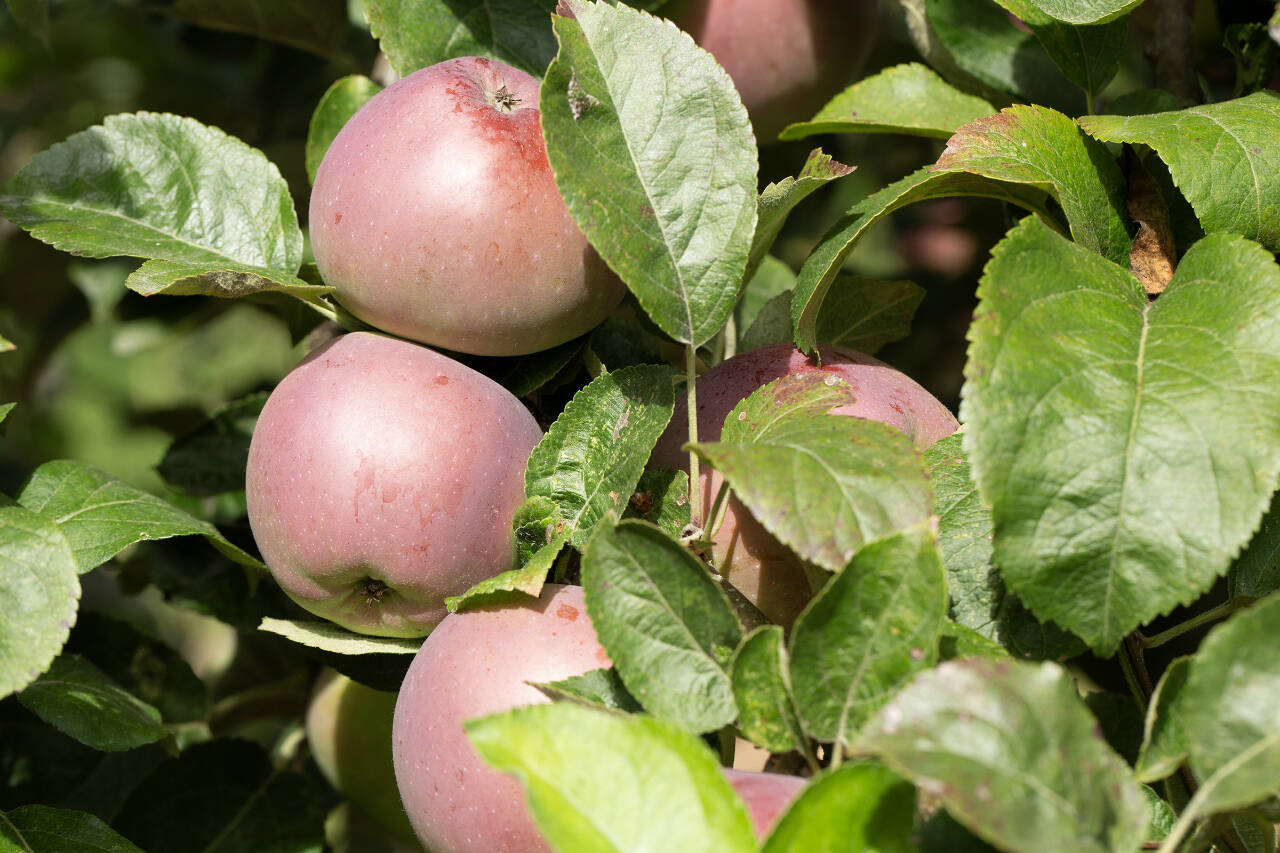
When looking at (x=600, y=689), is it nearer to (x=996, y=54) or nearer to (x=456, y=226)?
(x=456, y=226)

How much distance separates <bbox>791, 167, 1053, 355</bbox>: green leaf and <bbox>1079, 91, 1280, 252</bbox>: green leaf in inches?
3.4

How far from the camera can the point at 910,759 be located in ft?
1.52

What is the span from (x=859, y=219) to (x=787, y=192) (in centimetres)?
5

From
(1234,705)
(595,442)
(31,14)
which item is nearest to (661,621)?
(595,442)

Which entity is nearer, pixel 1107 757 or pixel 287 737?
pixel 1107 757

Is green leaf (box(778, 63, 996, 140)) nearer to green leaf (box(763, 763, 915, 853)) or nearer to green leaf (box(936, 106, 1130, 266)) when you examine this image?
green leaf (box(936, 106, 1130, 266))

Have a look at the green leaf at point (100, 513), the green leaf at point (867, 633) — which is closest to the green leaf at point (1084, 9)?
the green leaf at point (867, 633)

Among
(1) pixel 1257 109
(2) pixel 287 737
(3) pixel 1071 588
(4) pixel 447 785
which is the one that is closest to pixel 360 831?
(2) pixel 287 737

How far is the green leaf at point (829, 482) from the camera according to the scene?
582mm

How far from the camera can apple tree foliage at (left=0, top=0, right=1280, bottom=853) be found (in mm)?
501

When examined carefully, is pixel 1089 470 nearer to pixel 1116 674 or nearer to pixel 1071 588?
pixel 1071 588

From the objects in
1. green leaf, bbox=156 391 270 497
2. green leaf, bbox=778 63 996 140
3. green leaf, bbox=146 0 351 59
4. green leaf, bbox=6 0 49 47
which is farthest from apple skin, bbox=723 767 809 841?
green leaf, bbox=146 0 351 59

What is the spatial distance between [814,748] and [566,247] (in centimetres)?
36

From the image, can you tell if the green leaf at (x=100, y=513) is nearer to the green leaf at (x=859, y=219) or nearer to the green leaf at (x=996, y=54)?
the green leaf at (x=859, y=219)
